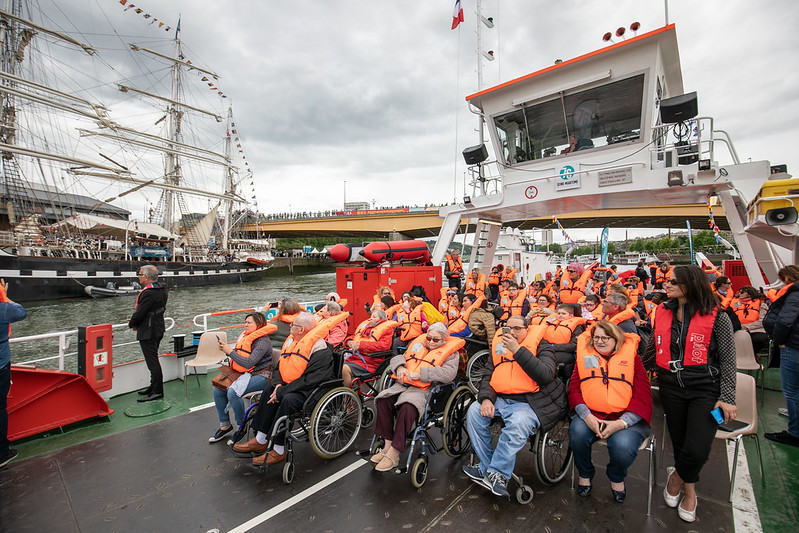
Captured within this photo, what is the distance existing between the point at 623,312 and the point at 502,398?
2.02 m

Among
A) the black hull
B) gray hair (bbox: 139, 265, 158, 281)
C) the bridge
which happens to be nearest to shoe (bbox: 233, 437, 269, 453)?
gray hair (bbox: 139, 265, 158, 281)

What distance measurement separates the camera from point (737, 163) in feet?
20.3

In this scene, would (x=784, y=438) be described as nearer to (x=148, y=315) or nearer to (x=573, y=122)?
(x=573, y=122)

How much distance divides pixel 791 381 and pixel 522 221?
28.5 m

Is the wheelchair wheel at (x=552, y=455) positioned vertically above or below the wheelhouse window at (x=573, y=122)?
below

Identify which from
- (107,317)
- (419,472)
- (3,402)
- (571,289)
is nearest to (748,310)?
(571,289)

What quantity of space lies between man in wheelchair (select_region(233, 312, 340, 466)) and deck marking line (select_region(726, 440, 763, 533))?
3.28 metres

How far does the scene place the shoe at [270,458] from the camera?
3166mm

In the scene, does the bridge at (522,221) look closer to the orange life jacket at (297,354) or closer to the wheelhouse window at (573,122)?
the wheelhouse window at (573,122)

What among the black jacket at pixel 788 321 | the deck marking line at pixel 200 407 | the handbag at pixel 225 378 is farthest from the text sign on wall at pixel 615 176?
the deck marking line at pixel 200 407

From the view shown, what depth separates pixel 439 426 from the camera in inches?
130

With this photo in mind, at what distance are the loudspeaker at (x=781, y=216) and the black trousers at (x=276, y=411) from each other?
563 centimetres

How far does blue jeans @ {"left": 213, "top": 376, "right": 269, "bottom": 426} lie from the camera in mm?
3555

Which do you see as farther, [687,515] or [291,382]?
[291,382]
